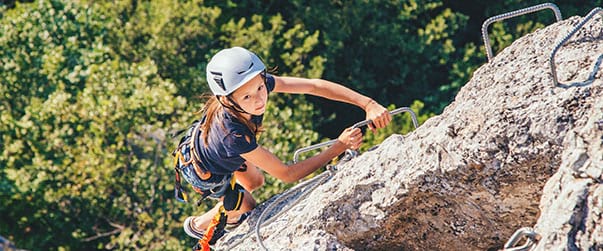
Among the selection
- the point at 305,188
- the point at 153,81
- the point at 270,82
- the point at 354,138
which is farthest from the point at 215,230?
the point at 153,81

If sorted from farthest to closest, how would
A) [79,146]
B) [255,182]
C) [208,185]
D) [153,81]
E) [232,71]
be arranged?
[153,81]
[79,146]
[255,182]
[208,185]
[232,71]

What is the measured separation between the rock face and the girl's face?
21.9 inches

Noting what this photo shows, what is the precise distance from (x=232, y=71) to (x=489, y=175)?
1570 mm

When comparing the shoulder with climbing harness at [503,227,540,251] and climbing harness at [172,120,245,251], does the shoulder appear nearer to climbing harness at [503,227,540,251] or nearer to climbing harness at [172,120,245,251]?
climbing harness at [172,120,245,251]

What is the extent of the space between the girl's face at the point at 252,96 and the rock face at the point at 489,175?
1.83 feet

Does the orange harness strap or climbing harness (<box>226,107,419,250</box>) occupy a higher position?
the orange harness strap

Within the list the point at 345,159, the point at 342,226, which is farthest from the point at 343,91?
the point at 342,226

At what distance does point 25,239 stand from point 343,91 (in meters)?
6.69

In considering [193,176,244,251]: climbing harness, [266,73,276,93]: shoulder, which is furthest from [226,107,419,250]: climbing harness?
[266,73,276,93]: shoulder

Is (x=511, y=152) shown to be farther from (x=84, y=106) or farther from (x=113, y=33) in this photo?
(x=113, y=33)

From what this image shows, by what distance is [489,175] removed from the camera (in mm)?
4246

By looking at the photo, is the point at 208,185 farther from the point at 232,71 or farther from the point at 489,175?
the point at 489,175

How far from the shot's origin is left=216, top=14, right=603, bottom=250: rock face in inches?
144

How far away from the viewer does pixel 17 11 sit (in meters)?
13.0
